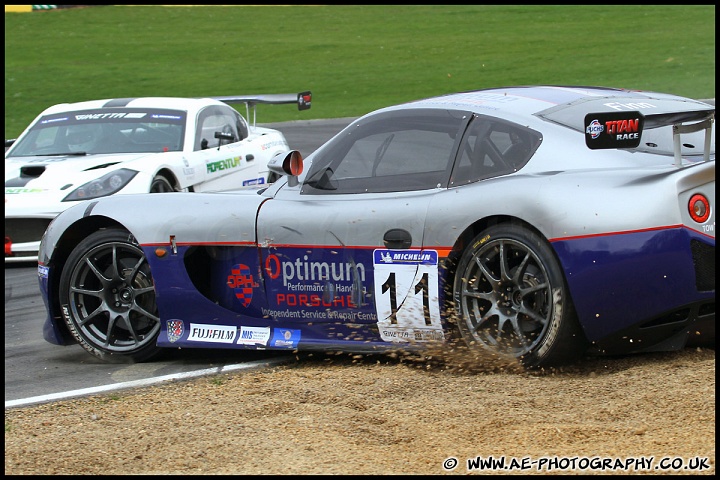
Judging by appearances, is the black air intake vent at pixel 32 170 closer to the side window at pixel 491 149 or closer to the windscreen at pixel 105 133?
the windscreen at pixel 105 133

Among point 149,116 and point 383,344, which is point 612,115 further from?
point 149,116

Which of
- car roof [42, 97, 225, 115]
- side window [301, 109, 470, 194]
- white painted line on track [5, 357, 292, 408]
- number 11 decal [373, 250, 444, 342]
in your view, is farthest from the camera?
car roof [42, 97, 225, 115]

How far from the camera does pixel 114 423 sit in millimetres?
4949

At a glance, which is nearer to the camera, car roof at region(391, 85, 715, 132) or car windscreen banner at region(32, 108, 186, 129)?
car roof at region(391, 85, 715, 132)

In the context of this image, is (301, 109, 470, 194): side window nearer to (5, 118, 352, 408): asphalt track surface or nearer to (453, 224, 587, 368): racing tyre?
(453, 224, 587, 368): racing tyre

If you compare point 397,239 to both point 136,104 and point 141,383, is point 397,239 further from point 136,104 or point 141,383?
point 136,104

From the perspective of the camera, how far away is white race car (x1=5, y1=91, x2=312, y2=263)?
9992mm

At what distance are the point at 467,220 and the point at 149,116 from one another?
6848 millimetres

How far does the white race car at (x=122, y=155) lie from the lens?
9992 mm

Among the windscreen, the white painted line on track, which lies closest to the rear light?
the white painted line on track

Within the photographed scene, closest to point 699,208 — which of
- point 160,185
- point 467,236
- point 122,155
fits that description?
point 467,236

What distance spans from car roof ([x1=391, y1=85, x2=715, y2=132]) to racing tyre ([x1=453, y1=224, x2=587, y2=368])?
0.71 m

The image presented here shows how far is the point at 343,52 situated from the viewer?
34812 mm

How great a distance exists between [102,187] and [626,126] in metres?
6.18
